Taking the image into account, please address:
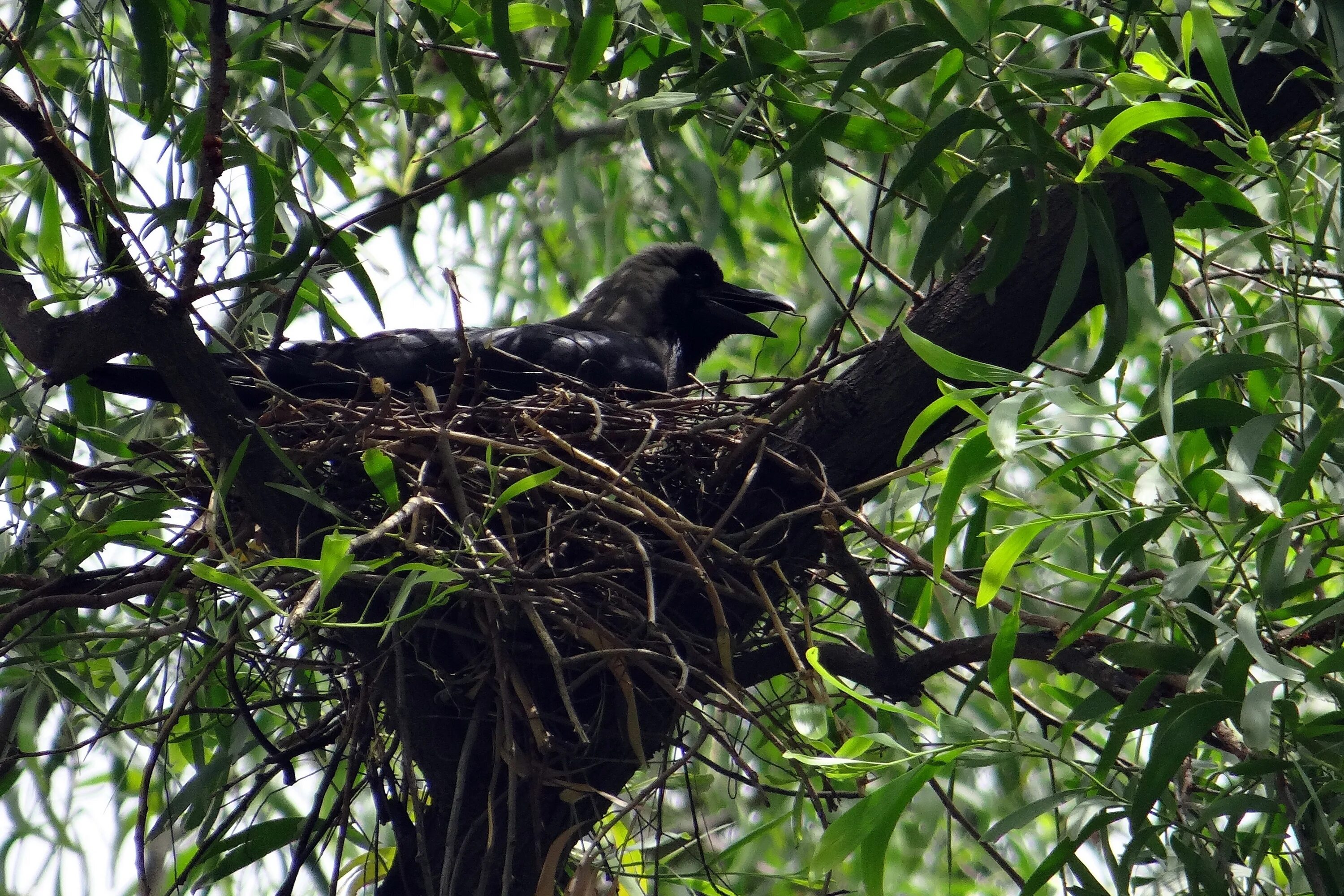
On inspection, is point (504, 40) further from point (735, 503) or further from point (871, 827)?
point (871, 827)

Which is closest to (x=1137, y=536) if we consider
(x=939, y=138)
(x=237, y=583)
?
(x=939, y=138)

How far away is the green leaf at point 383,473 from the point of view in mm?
2029

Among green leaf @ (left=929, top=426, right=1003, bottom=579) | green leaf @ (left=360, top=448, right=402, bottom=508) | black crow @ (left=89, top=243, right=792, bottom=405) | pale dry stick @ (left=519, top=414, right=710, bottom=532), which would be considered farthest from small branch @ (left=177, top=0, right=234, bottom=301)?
green leaf @ (left=929, top=426, right=1003, bottom=579)

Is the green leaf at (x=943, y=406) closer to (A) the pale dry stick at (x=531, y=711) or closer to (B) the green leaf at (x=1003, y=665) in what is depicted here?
(B) the green leaf at (x=1003, y=665)

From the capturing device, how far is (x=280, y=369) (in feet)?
9.29

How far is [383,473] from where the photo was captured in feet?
6.73

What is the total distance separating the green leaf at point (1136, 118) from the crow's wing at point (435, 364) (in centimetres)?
124

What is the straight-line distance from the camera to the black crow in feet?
9.03

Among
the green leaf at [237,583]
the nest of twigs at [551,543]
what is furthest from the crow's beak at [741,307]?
the green leaf at [237,583]

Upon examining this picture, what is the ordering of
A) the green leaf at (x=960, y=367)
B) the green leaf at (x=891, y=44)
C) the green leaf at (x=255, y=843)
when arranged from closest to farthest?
the green leaf at (x=960, y=367) < the green leaf at (x=891, y=44) < the green leaf at (x=255, y=843)

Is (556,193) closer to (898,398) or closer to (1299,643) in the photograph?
(898,398)

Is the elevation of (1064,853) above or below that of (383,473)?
below

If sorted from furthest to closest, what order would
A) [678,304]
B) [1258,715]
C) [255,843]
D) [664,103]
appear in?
[678,304]
[255,843]
[664,103]
[1258,715]

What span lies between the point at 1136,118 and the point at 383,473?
1249 mm
